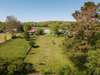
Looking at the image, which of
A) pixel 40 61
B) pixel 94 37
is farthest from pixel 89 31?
pixel 40 61

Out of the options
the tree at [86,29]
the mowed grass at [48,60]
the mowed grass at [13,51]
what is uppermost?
the tree at [86,29]

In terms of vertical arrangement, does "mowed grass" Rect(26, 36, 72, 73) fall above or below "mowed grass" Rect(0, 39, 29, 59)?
below

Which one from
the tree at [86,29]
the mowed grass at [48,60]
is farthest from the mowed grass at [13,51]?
the tree at [86,29]

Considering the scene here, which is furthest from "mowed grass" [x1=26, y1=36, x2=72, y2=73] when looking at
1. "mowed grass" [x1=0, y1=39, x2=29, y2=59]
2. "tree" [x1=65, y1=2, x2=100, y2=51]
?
"tree" [x1=65, y1=2, x2=100, y2=51]

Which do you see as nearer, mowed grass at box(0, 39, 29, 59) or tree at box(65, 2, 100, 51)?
tree at box(65, 2, 100, 51)

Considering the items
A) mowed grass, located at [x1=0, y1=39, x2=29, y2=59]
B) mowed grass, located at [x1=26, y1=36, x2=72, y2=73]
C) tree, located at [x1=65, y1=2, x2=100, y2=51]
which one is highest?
tree, located at [x1=65, y1=2, x2=100, y2=51]

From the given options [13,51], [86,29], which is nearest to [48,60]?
[86,29]

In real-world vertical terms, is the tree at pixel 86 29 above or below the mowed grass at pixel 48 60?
above

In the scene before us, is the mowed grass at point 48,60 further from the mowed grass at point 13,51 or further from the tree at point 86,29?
the tree at point 86,29

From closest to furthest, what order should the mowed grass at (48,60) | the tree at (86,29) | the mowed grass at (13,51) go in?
the mowed grass at (48,60), the tree at (86,29), the mowed grass at (13,51)

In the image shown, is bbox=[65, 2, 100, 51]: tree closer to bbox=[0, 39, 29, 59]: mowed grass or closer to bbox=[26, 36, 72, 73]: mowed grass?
bbox=[26, 36, 72, 73]: mowed grass

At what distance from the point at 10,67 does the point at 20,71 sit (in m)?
1.70

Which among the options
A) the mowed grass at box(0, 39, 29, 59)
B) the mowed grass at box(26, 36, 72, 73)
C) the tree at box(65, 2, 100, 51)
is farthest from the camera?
the mowed grass at box(0, 39, 29, 59)

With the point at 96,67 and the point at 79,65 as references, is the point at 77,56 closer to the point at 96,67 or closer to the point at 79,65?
the point at 79,65
